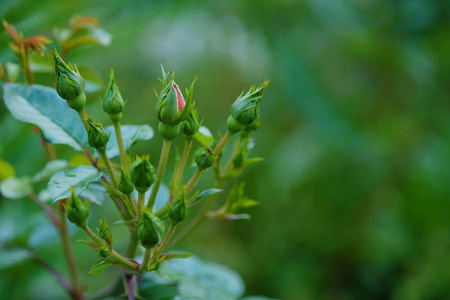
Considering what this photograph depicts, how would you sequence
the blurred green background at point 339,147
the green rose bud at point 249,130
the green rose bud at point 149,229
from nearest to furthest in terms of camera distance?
the green rose bud at point 149,229, the green rose bud at point 249,130, the blurred green background at point 339,147

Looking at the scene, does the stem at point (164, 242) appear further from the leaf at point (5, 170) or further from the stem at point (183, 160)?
the leaf at point (5, 170)

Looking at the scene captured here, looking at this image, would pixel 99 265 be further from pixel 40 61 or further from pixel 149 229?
pixel 40 61

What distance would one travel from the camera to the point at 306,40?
52.7 inches

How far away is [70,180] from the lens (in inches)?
12.8

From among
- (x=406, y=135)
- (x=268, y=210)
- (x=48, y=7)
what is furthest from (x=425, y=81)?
(x=48, y=7)

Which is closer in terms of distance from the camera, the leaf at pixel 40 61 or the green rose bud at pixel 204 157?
the green rose bud at pixel 204 157

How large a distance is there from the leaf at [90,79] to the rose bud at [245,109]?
169mm

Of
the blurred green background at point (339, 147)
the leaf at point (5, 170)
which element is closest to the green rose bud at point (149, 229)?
the leaf at point (5, 170)

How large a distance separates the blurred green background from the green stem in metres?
0.76

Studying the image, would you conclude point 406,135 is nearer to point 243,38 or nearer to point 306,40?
point 306,40

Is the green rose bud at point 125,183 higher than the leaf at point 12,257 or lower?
higher

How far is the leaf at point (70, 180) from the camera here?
0.31 metres

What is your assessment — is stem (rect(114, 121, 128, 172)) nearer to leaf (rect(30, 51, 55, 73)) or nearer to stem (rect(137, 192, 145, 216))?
stem (rect(137, 192, 145, 216))

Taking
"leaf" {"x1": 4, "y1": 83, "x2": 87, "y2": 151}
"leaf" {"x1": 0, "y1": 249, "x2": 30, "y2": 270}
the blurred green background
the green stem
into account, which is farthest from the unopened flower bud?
the blurred green background
